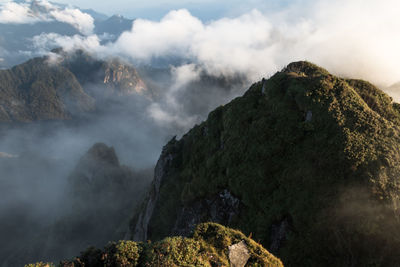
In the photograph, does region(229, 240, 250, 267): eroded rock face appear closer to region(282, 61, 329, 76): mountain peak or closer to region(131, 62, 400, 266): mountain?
region(131, 62, 400, 266): mountain

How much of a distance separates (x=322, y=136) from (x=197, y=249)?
48.7 feet

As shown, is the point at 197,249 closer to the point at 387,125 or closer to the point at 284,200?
the point at 284,200

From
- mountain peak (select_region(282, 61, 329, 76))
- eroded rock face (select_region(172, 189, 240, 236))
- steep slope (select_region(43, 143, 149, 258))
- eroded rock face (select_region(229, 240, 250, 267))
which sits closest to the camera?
eroded rock face (select_region(229, 240, 250, 267))

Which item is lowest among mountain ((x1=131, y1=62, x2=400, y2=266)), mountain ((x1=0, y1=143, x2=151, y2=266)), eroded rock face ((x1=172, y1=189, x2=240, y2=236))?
mountain ((x1=0, y1=143, x2=151, y2=266))

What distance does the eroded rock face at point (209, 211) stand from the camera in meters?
24.8

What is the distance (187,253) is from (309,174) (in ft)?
41.5

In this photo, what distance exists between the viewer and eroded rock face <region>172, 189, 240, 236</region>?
24812 mm

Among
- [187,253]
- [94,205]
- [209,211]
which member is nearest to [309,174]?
[187,253]

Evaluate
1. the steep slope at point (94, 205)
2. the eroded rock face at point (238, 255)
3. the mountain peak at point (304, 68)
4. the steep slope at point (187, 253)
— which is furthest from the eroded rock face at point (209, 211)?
the steep slope at point (94, 205)

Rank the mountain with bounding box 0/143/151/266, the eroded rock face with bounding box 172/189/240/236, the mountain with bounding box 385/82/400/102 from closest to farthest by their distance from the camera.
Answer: the eroded rock face with bounding box 172/189/240/236 < the mountain with bounding box 385/82/400/102 < the mountain with bounding box 0/143/151/266

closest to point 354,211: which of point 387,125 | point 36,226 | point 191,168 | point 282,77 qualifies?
point 387,125

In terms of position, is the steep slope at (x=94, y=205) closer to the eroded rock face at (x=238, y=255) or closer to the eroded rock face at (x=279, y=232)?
the eroded rock face at (x=279, y=232)

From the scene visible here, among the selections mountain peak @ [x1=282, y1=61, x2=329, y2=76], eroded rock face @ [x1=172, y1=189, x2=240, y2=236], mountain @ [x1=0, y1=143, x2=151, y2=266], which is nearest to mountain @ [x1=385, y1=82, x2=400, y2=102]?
mountain peak @ [x1=282, y1=61, x2=329, y2=76]

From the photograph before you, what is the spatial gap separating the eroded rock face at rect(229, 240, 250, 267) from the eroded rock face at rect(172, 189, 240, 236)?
10356 millimetres
